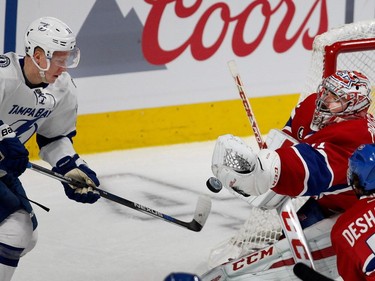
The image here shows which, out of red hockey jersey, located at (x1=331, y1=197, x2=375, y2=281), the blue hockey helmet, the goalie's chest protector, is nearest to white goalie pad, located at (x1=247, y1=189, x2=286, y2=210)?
the goalie's chest protector

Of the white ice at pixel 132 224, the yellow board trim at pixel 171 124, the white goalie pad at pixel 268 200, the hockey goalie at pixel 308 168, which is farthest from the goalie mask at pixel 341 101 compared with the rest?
the yellow board trim at pixel 171 124

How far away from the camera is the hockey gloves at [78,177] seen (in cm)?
322

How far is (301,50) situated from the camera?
545 centimetres

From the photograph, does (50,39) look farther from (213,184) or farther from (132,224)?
(132,224)

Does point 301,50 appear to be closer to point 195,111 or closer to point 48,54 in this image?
point 195,111

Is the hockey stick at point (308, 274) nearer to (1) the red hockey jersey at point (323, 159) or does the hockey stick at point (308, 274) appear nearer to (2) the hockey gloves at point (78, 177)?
(1) the red hockey jersey at point (323, 159)

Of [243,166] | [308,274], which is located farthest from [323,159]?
[308,274]

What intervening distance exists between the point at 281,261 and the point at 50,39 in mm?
972

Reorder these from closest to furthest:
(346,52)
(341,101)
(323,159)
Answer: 1. (323,159)
2. (341,101)
3. (346,52)

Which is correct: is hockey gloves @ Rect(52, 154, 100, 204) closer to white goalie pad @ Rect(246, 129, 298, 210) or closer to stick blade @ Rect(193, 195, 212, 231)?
stick blade @ Rect(193, 195, 212, 231)

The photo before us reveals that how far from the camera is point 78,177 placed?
327 cm

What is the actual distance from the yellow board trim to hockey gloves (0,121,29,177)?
197 cm

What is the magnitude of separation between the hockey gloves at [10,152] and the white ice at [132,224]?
2.61ft

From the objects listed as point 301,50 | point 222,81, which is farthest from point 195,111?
point 301,50
